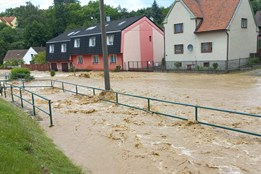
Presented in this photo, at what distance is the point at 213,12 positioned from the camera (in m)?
35.8

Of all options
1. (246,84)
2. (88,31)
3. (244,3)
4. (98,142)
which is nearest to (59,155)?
(98,142)

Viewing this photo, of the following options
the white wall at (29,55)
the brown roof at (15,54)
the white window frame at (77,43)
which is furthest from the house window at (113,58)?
the brown roof at (15,54)

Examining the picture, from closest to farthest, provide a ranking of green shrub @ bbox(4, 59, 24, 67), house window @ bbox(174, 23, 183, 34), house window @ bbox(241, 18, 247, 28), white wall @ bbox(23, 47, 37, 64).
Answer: house window @ bbox(241, 18, 247, 28) → house window @ bbox(174, 23, 183, 34) → green shrub @ bbox(4, 59, 24, 67) → white wall @ bbox(23, 47, 37, 64)

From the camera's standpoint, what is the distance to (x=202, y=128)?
11.0 m

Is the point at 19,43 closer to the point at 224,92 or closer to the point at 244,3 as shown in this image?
the point at 244,3

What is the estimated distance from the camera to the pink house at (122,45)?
42.4m

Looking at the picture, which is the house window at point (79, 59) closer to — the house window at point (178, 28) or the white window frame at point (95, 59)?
the white window frame at point (95, 59)

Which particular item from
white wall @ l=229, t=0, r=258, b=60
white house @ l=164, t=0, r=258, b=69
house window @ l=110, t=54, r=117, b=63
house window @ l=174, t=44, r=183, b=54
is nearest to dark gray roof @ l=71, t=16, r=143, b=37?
A: house window @ l=110, t=54, r=117, b=63

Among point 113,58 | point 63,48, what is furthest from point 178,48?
point 63,48

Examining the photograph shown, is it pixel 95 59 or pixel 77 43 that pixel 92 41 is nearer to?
pixel 95 59

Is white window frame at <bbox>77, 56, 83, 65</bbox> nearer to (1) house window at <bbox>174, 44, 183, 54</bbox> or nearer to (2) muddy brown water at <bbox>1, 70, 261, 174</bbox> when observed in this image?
(1) house window at <bbox>174, 44, 183, 54</bbox>

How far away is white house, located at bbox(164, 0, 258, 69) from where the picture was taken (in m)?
33.5

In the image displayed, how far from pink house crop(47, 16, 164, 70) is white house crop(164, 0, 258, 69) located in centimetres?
581

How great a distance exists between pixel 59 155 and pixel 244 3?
110 ft
